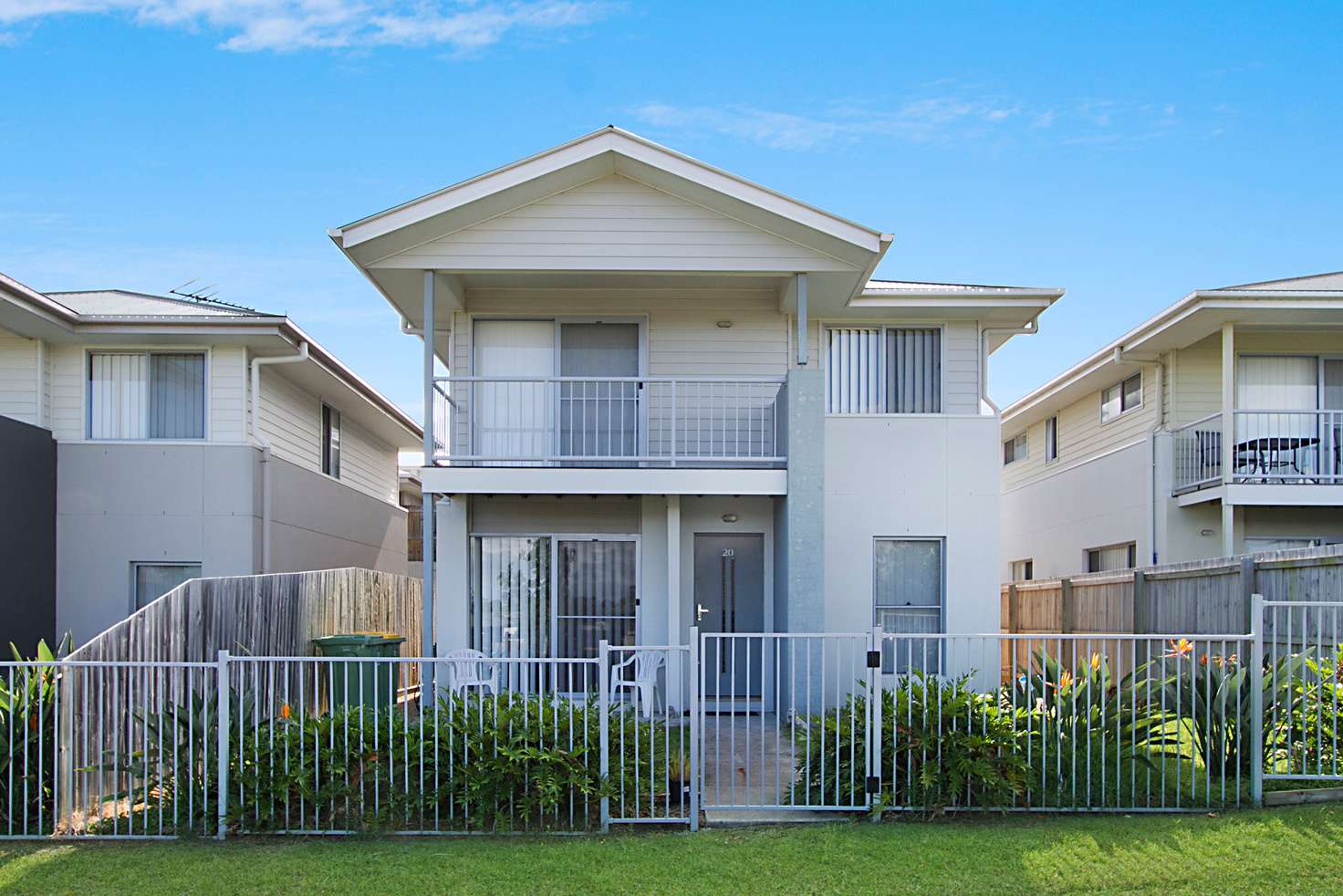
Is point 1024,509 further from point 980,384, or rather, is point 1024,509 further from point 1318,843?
point 1318,843

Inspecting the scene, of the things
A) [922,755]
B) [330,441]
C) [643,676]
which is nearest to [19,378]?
[330,441]

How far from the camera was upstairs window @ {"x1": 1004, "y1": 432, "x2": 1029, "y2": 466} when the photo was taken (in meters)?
26.3

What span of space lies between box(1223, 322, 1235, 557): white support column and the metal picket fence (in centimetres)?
729

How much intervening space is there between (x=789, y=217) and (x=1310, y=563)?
6.29 meters

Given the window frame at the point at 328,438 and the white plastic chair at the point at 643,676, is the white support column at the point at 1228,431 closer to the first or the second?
the white plastic chair at the point at 643,676

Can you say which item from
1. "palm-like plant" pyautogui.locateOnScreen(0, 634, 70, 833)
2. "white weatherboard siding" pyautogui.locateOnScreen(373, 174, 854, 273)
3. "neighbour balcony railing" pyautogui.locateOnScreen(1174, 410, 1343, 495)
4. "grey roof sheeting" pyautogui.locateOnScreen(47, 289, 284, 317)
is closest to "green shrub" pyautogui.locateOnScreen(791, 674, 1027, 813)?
"palm-like plant" pyautogui.locateOnScreen(0, 634, 70, 833)

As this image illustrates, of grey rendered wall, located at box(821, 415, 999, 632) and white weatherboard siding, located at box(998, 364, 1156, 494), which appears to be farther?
white weatherboard siding, located at box(998, 364, 1156, 494)

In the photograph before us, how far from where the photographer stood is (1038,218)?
740 inches

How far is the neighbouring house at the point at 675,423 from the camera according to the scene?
1353 cm

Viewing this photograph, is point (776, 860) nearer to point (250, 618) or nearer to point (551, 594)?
point (551, 594)

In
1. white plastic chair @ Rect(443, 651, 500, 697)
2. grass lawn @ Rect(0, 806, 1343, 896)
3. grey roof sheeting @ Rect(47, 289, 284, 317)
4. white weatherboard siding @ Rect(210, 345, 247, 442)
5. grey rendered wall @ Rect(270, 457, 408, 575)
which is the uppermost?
grey roof sheeting @ Rect(47, 289, 284, 317)

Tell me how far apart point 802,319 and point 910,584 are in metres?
3.72

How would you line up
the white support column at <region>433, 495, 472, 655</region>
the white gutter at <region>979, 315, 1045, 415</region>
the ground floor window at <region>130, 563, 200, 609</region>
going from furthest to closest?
the ground floor window at <region>130, 563, 200, 609</region>
the white gutter at <region>979, 315, 1045, 415</region>
the white support column at <region>433, 495, 472, 655</region>

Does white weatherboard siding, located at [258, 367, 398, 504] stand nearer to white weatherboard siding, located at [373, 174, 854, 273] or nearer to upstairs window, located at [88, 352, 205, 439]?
upstairs window, located at [88, 352, 205, 439]
